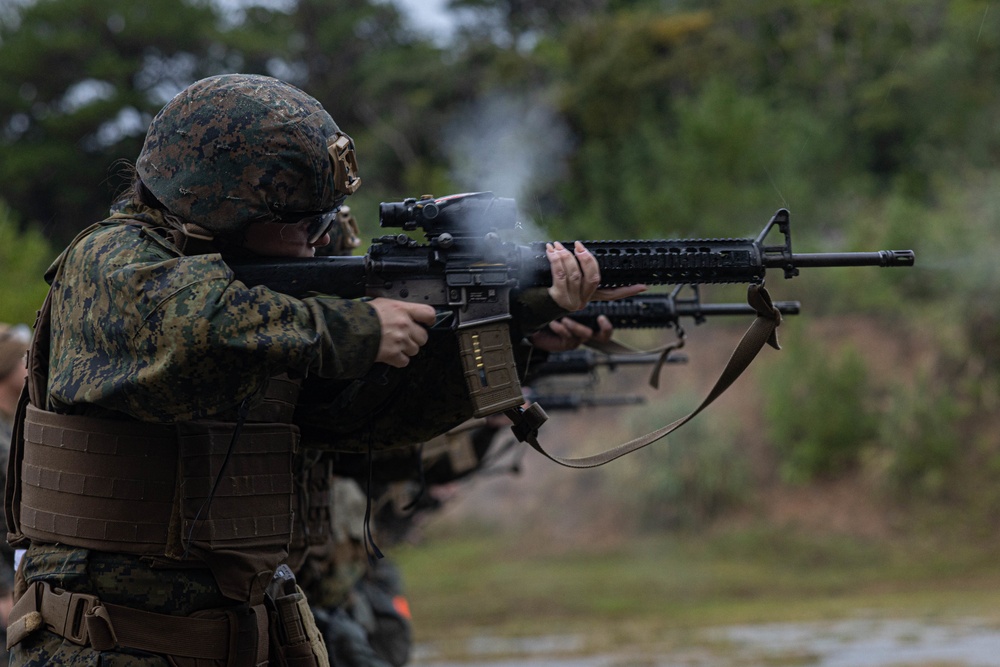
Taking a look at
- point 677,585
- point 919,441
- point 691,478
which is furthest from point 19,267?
point 919,441

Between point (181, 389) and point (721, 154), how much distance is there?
1902 centimetres

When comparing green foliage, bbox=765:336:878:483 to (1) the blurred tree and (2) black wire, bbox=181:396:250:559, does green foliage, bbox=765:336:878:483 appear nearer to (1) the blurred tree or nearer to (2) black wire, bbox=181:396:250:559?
(1) the blurred tree

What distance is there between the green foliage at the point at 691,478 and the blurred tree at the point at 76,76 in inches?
539

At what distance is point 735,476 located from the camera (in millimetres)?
19438

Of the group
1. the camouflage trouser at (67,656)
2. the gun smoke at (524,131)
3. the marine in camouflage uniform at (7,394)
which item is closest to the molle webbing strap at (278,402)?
the camouflage trouser at (67,656)

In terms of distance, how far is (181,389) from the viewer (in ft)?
9.96

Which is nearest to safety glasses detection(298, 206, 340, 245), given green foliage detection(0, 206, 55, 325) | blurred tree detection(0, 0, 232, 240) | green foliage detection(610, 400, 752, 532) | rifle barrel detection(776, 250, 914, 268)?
rifle barrel detection(776, 250, 914, 268)

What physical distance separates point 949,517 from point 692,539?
12.5 ft

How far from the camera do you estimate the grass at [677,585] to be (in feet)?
45.3

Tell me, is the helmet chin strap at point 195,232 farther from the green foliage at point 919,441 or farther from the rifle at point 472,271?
the green foliage at point 919,441

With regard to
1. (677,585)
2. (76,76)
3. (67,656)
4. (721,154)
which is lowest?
(67,656)

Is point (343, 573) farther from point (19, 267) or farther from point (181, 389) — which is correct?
point (19, 267)

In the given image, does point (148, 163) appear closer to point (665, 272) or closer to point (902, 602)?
point (665, 272)

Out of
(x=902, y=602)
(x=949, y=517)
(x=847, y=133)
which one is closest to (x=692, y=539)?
(x=949, y=517)
